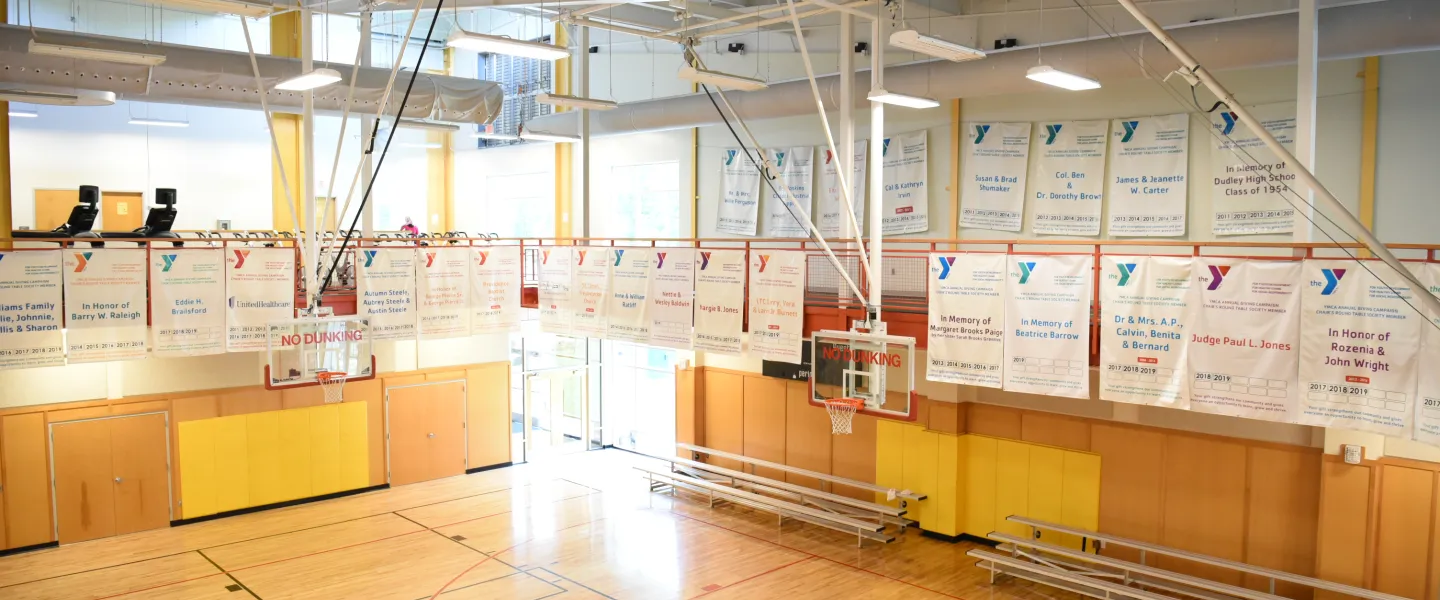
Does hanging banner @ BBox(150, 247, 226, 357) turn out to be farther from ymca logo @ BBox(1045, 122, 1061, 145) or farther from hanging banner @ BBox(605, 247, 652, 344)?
ymca logo @ BBox(1045, 122, 1061, 145)

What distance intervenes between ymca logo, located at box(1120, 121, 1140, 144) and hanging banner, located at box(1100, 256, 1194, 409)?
3.70 metres

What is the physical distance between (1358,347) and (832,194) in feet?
33.9

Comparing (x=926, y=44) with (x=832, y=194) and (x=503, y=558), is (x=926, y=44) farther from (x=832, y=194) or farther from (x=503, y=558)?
(x=503, y=558)

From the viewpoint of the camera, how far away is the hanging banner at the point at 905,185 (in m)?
17.5

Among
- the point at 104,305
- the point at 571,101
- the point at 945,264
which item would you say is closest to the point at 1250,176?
the point at 945,264

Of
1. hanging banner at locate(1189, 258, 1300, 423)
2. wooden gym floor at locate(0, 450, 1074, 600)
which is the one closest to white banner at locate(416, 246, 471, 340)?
wooden gym floor at locate(0, 450, 1074, 600)

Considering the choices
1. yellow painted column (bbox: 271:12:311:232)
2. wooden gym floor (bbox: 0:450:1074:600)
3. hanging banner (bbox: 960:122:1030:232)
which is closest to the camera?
wooden gym floor (bbox: 0:450:1074:600)

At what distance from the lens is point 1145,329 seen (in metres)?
11.8

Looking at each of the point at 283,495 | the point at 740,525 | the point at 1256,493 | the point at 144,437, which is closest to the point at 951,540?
the point at 740,525

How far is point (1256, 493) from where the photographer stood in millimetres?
13203

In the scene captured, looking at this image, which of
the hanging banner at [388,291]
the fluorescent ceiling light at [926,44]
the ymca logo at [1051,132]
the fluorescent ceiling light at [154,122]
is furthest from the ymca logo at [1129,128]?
the fluorescent ceiling light at [154,122]

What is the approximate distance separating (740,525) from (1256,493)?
8.33 metres

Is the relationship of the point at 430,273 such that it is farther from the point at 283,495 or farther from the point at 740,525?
the point at 740,525

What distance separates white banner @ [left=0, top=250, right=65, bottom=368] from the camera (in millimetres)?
14320
